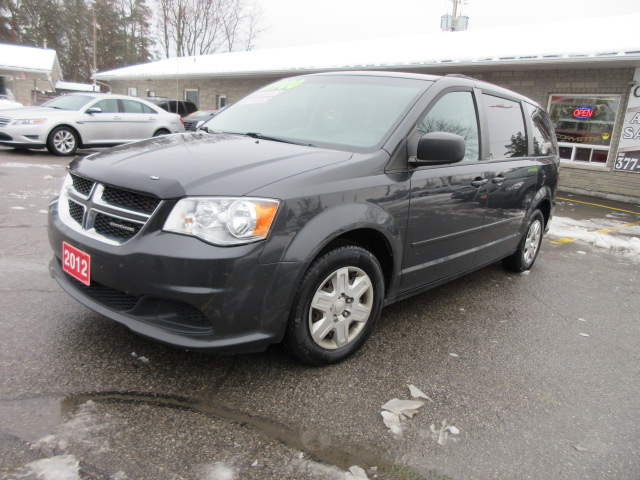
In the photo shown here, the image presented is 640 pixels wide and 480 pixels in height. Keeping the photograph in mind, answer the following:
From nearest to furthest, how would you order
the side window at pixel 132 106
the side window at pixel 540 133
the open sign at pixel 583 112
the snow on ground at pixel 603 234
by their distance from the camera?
the side window at pixel 540 133, the snow on ground at pixel 603 234, the open sign at pixel 583 112, the side window at pixel 132 106

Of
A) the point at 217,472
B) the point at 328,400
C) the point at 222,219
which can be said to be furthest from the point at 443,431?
the point at 222,219

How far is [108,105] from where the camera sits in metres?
11.7

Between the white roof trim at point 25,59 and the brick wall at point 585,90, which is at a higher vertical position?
the white roof trim at point 25,59

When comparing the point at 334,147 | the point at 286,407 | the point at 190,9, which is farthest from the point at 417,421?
the point at 190,9

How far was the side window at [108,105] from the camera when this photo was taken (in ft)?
37.8

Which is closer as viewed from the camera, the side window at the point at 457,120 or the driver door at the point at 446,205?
the driver door at the point at 446,205

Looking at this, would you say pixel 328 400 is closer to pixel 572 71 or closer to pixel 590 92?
pixel 590 92

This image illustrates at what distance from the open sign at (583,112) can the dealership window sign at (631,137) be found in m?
0.83

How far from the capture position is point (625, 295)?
4438mm

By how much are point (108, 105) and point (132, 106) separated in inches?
27.4

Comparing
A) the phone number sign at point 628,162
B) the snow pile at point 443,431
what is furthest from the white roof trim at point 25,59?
the snow pile at point 443,431

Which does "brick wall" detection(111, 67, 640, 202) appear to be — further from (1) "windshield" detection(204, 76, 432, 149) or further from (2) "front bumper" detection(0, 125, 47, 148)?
(2) "front bumper" detection(0, 125, 47, 148)

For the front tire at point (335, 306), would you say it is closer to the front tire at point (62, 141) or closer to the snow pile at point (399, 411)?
the snow pile at point (399, 411)

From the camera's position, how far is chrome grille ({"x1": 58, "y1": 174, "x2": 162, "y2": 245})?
2.23 meters
